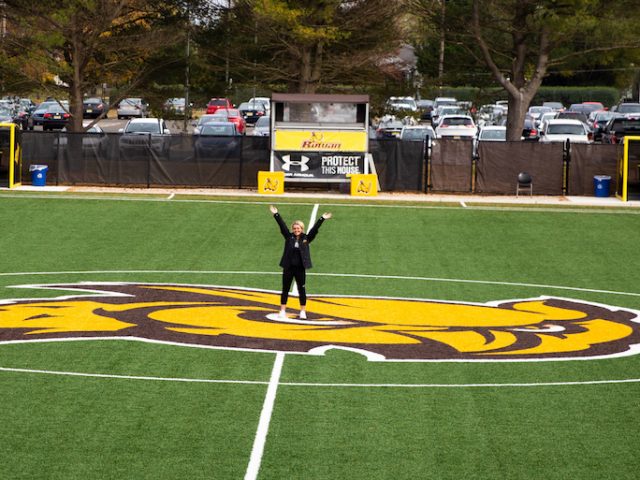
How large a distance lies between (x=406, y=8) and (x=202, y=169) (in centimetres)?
1178

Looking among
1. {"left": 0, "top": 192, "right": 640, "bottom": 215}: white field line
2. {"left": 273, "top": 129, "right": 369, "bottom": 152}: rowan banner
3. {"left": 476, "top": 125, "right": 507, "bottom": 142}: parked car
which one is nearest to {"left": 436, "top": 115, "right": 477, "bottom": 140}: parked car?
{"left": 476, "top": 125, "right": 507, "bottom": 142}: parked car

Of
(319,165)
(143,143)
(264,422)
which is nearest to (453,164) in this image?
(319,165)

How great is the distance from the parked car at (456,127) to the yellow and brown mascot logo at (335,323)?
127 feet

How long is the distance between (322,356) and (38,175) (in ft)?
85.9

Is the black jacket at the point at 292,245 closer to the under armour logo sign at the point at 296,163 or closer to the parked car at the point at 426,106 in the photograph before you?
the under armour logo sign at the point at 296,163

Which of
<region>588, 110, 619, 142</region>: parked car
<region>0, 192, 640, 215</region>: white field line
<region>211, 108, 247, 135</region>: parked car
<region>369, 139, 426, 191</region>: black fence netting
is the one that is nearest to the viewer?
<region>0, 192, 640, 215</region>: white field line

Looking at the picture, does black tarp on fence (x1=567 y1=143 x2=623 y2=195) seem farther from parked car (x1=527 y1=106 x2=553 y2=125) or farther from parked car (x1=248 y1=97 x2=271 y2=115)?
parked car (x1=248 y1=97 x2=271 y2=115)

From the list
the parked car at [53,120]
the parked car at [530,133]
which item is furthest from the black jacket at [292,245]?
the parked car at [53,120]

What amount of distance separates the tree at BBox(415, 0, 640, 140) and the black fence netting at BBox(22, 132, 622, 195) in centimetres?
583

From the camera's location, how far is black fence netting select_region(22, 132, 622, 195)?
42.8 metres

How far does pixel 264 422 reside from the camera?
1414cm

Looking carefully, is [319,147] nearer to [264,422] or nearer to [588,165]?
[588,165]

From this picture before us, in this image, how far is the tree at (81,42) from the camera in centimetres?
4569

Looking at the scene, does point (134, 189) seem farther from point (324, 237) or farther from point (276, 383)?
point (276, 383)
